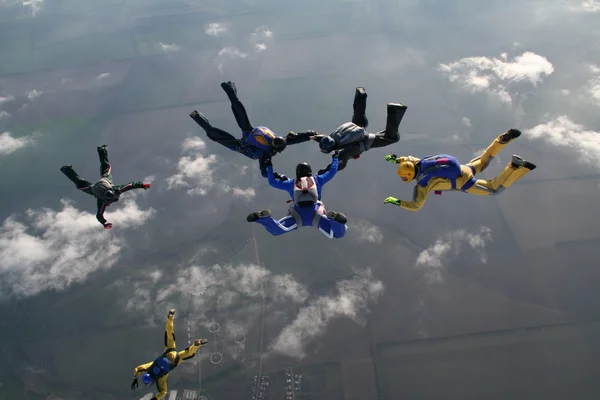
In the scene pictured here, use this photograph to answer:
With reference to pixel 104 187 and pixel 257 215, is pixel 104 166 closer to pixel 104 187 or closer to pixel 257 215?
pixel 104 187

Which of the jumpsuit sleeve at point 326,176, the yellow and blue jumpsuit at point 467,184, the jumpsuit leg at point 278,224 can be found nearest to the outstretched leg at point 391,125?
the yellow and blue jumpsuit at point 467,184

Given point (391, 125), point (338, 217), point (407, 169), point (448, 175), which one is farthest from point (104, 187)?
point (448, 175)

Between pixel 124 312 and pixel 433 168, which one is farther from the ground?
pixel 433 168

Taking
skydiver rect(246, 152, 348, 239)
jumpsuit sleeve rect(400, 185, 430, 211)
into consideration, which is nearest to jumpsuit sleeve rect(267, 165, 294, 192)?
skydiver rect(246, 152, 348, 239)

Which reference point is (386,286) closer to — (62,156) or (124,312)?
(124,312)

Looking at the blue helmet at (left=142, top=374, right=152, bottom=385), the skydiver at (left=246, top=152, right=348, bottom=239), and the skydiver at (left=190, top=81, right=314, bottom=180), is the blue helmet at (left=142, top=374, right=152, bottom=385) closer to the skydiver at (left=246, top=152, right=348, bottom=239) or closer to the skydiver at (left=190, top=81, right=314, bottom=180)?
the skydiver at (left=246, top=152, right=348, bottom=239)

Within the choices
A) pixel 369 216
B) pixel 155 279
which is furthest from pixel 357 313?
pixel 155 279

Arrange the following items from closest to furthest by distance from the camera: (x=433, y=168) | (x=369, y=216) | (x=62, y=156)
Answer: (x=433, y=168) < (x=369, y=216) < (x=62, y=156)
